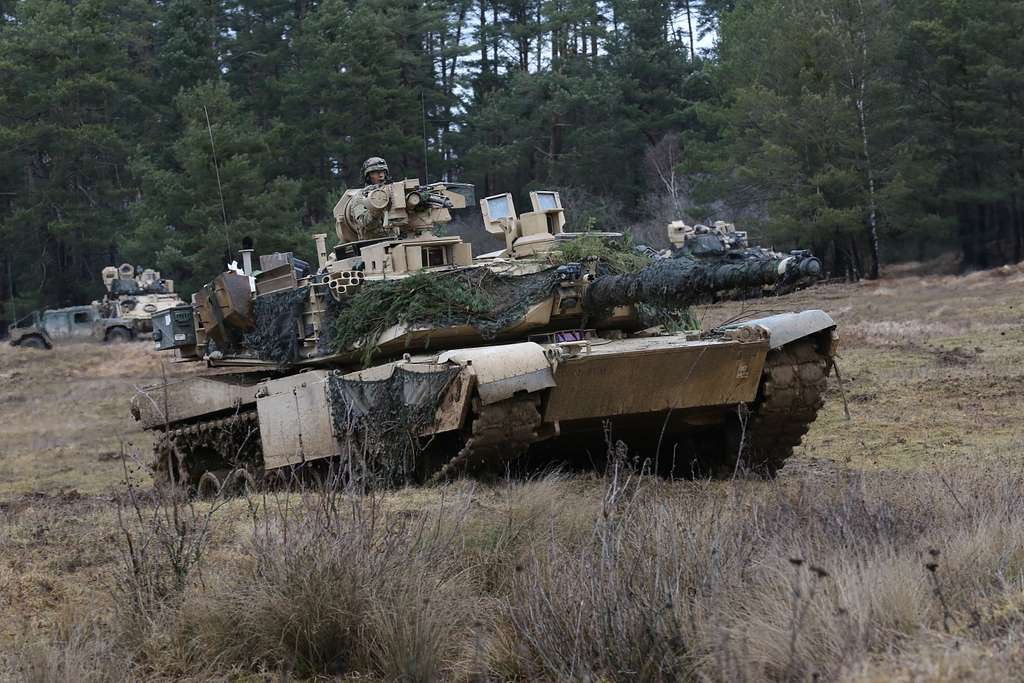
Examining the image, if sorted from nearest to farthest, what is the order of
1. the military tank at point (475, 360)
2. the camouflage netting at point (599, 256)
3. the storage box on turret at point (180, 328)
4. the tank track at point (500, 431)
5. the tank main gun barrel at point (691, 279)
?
the tank main gun barrel at point (691, 279), the tank track at point (500, 431), the military tank at point (475, 360), the camouflage netting at point (599, 256), the storage box on turret at point (180, 328)

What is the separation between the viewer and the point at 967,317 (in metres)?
21.5

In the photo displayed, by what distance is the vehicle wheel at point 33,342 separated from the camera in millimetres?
34219

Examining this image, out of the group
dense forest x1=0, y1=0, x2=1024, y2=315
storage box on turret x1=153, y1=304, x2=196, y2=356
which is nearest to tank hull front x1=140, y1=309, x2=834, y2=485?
storage box on turret x1=153, y1=304, x2=196, y2=356

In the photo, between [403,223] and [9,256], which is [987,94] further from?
[9,256]

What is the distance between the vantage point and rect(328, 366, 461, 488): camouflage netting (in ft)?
30.6

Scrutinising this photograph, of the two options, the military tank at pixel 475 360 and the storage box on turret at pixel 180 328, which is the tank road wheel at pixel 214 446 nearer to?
the military tank at pixel 475 360

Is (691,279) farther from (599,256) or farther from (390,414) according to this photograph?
(390,414)

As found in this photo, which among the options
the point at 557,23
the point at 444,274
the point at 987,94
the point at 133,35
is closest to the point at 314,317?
the point at 444,274

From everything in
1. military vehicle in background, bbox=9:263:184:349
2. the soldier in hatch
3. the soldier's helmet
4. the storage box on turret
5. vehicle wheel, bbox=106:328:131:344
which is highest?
the soldier's helmet

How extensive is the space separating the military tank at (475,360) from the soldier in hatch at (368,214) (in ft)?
0.11

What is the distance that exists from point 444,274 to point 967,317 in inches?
549

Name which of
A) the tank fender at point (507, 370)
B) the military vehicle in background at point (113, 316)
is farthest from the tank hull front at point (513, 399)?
the military vehicle in background at point (113, 316)

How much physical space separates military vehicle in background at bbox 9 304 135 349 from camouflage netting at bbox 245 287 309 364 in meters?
24.3

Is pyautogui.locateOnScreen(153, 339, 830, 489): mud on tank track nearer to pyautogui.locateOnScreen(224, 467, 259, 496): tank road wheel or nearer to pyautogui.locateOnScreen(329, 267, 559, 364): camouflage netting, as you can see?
pyautogui.locateOnScreen(224, 467, 259, 496): tank road wheel
